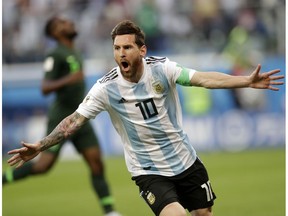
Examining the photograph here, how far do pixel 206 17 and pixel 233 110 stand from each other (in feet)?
10.4

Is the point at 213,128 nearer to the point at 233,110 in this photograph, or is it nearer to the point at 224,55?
the point at 233,110

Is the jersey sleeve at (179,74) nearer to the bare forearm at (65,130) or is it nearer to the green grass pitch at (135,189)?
the bare forearm at (65,130)

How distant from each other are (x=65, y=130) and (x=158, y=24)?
44.7ft

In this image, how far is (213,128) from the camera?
18.1m

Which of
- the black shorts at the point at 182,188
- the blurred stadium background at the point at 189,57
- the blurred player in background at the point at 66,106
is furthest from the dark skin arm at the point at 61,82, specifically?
the blurred stadium background at the point at 189,57

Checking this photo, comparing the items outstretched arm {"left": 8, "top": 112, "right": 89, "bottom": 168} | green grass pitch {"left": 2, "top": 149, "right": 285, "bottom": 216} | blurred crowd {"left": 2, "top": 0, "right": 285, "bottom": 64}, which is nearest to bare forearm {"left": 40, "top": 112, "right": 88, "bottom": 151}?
outstretched arm {"left": 8, "top": 112, "right": 89, "bottom": 168}

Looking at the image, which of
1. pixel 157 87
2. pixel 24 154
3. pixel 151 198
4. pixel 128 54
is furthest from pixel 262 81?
pixel 24 154

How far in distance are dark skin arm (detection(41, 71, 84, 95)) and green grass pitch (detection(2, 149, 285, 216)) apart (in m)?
1.67

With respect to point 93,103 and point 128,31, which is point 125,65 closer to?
point 128,31

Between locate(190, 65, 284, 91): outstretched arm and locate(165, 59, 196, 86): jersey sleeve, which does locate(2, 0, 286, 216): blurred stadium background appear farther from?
locate(190, 65, 284, 91): outstretched arm

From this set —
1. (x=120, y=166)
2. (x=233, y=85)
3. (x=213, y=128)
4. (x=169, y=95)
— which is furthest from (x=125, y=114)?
(x=213, y=128)

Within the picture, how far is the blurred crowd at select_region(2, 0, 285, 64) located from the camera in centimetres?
1973

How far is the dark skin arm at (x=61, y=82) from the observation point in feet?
33.9

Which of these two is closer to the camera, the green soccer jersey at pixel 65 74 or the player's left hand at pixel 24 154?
the player's left hand at pixel 24 154
